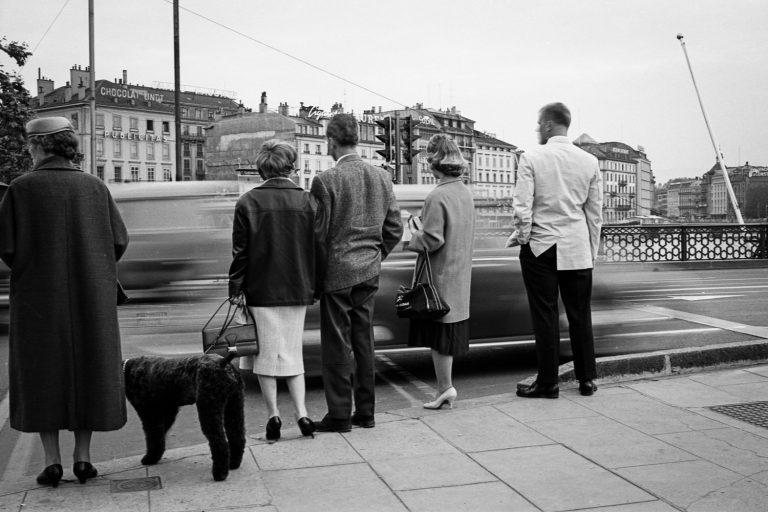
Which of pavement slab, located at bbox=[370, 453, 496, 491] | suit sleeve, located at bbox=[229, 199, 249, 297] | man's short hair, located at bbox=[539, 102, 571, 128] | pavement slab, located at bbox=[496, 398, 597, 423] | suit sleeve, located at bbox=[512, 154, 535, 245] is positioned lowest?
pavement slab, located at bbox=[370, 453, 496, 491]

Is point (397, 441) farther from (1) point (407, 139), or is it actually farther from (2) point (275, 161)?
(1) point (407, 139)

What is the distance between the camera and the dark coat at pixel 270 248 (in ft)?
17.5

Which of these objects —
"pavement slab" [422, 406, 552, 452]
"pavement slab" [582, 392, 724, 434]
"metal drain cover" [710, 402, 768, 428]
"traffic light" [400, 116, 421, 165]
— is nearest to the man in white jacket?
"pavement slab" [582, 392, 724, 434]

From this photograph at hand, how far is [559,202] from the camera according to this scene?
→ 6.39 m

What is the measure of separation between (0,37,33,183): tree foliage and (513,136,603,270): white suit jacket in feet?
124

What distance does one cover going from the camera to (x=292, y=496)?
4281 millimetres

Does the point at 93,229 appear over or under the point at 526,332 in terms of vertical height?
over

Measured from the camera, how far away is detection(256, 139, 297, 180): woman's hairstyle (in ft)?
18.0

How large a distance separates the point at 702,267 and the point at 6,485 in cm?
2641

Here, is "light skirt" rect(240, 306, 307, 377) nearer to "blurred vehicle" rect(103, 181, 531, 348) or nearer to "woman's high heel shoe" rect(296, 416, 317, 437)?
"woman's high heel shoe" rect(296, 416, 317, 437)

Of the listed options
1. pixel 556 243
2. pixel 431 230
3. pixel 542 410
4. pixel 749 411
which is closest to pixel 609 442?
pixel 542 410

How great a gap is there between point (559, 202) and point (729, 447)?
2.13m

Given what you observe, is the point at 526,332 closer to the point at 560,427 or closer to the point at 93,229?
the point at 560,427

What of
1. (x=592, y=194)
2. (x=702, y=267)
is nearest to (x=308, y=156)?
(x=702, y=267)
